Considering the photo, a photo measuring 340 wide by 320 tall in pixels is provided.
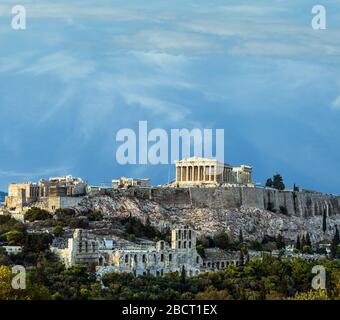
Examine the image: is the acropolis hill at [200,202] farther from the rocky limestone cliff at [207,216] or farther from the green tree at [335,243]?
the green tree at [335,243]

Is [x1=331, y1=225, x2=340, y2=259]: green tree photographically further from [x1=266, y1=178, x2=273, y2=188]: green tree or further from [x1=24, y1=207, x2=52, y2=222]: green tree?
[x1=24, y1=207, x2=52, y2=222]: green tree

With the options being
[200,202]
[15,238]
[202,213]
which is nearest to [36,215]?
[15,238]

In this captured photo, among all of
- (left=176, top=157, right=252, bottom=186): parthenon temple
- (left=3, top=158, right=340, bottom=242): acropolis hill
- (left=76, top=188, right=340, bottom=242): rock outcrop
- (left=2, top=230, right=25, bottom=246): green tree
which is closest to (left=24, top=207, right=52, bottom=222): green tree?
(left=3, top=158, right=340, bottom=242): acropolis hill

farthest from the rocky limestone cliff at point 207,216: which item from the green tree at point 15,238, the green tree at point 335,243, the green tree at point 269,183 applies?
the green tree at point 15,238

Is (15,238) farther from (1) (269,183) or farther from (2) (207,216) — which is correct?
(1) (269,183)
